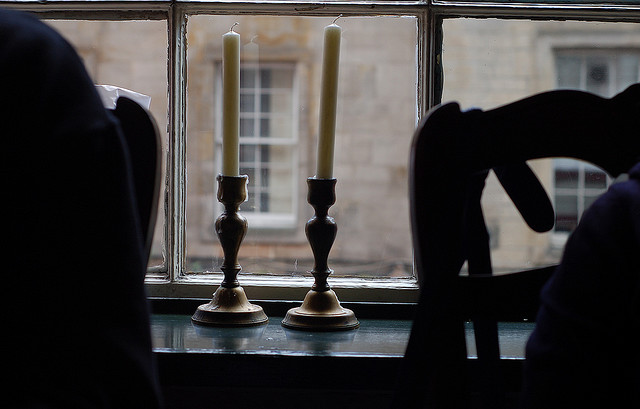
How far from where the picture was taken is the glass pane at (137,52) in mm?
1312

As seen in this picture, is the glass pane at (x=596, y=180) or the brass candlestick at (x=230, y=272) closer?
the brass candlestick at (x=230, y=272)

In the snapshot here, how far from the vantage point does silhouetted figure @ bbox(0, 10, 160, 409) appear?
0.47 meters

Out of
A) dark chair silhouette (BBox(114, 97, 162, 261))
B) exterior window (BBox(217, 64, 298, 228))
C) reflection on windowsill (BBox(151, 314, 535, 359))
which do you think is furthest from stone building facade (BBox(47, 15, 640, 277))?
exterior window (BBox(217, 64, 298, 228))

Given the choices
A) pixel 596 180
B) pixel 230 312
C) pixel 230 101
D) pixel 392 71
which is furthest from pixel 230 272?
pixel 596 180

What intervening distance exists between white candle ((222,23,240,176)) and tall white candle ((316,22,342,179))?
0.14 m

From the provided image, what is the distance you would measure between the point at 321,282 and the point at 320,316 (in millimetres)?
58

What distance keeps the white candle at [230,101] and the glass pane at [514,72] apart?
42 cm

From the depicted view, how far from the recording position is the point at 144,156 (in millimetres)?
885

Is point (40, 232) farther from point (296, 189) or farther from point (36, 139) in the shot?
point (296, 189)

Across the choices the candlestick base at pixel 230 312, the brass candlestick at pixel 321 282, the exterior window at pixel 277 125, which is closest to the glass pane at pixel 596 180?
the brass candlestick at pixel 321 282

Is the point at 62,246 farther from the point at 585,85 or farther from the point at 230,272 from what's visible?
the point at 585,85

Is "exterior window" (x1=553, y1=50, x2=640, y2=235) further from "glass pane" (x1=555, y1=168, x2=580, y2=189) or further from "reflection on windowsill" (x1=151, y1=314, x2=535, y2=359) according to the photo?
"reflection on windowsill" (x1=151, y1=314, x2=535, y2=359)

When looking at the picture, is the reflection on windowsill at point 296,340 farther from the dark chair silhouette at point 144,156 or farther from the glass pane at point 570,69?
the glass pane at point 570,69

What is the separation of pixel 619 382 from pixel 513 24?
2.94 ft
